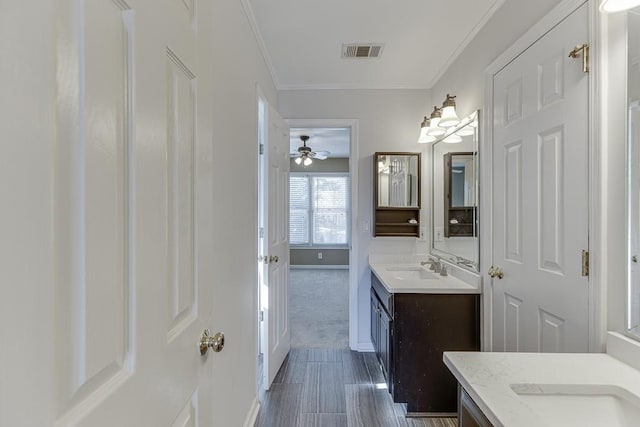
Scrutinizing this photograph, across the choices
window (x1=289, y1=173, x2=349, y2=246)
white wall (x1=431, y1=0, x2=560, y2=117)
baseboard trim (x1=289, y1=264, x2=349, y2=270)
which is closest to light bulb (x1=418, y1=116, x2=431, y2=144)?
white wall (x1=431, y1=0, x2=560, y2=117)

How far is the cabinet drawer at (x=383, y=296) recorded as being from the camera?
218cm

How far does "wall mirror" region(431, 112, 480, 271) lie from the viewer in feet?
7.26

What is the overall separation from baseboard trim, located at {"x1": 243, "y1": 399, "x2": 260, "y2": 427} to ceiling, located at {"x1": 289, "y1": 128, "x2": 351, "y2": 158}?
351 centimetres

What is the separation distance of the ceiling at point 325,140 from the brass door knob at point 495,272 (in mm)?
3232

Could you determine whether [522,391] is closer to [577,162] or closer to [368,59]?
[577,162]

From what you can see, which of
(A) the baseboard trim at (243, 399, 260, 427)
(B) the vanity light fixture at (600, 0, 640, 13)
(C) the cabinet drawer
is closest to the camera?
(B) the vanity light fixture at (600, 0, 640, 13)

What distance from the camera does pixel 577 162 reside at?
1270 millimetres

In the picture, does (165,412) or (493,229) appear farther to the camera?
(493,229)

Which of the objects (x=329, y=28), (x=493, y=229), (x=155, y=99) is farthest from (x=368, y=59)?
(x=155, y=99)

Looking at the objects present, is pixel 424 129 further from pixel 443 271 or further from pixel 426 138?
pixel 443 271

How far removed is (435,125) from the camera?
255 centimetres

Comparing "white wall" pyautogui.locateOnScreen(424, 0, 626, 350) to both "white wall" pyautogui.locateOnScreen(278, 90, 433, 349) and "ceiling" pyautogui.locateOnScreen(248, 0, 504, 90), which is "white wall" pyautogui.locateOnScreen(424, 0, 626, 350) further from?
"white wall" pyautogui.locateOnScreen(278, 90, 433, 349)

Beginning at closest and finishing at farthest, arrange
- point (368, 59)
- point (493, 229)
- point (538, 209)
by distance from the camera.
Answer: point (538, 209)
point (493, 229)
point (368, 59)

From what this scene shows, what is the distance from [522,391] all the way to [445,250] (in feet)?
6.20
